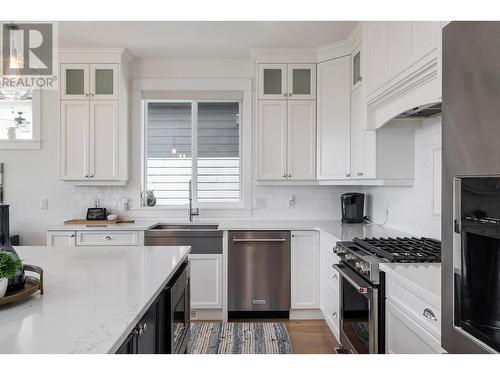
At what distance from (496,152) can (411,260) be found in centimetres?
109

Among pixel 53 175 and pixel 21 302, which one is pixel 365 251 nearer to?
pixel 21 302

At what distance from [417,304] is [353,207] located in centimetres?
225

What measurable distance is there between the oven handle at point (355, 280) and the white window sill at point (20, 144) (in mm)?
3469

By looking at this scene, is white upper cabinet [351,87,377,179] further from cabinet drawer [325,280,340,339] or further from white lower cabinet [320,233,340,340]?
cabinet drawer [325,280,340,339]

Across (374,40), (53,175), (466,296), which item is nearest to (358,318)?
(466,296)

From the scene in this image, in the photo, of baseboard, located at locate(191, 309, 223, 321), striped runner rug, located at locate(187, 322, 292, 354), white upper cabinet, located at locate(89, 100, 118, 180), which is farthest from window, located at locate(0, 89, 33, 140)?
striped runner rug, located at locate(187, 322, 292, 354)

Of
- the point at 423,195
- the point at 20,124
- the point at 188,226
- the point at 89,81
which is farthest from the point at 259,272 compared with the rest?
the point at 20,124

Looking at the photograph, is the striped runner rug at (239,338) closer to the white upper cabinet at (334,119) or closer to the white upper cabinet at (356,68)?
the white upper cabinet at (334,119)

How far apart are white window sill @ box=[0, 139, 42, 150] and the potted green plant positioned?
328 centimetres

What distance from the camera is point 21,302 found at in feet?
3.83

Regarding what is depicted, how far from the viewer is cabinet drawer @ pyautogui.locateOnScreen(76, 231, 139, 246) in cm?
337

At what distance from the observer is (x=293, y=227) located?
3.44 m

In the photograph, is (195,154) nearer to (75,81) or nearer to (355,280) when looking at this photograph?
(75,81)

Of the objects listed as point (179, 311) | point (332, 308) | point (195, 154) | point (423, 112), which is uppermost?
point (423, 112)
